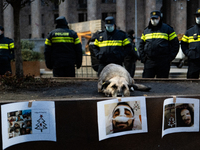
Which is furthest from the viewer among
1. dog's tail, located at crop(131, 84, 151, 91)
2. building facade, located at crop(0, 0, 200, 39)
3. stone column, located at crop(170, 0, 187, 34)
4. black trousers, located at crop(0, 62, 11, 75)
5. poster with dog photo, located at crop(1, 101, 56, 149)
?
building facade, located at crop(0, 0, 200, 39)

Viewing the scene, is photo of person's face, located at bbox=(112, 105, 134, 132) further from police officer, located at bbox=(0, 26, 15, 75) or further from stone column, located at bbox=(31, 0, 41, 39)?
stone column, located at bbox=(31, 0, 41, 39)

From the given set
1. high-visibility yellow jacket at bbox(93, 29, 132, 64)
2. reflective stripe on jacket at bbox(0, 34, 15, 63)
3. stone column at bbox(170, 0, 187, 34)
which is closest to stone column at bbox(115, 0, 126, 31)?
stone column at bbox(170, 0, 187, 34)

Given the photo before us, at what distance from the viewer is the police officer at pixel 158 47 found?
609 cm

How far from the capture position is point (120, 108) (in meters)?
2.60

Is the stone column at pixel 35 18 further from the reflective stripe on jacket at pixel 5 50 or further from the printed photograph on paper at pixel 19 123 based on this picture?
the printed photograph on paper at pixel 19 123

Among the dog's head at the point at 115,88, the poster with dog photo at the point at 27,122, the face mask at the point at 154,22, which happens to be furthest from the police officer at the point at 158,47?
the poster with dog photo at the point at 27,122

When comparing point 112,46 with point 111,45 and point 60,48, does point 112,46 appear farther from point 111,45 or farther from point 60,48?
point 60,48

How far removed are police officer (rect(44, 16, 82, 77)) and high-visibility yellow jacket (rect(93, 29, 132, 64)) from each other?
0.65 meters

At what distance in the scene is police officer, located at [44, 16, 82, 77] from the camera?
19.8 feet

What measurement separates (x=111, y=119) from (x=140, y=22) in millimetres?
40094

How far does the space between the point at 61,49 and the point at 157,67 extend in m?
2.66

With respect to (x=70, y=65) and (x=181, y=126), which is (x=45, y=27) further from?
(x=181, y=126)

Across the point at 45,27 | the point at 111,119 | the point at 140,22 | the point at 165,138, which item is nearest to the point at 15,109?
the point at 111,119

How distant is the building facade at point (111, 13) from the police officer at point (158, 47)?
26.0 meters
